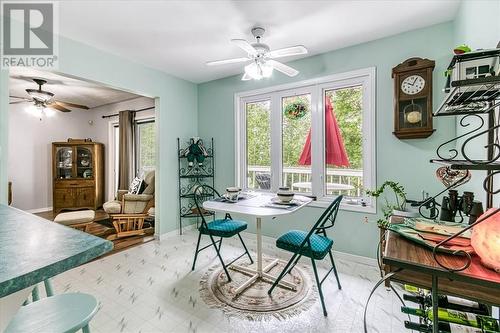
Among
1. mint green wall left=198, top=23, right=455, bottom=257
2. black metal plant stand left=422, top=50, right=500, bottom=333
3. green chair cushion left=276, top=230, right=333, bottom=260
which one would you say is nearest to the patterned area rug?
green chair cushion left=276, top=230, right=333, bottom=260

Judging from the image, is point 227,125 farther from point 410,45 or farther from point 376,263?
point 376,263

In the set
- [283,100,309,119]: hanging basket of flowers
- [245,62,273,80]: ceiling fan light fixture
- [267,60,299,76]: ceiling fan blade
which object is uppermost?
[267,60,299,76]: ceiling fan blade

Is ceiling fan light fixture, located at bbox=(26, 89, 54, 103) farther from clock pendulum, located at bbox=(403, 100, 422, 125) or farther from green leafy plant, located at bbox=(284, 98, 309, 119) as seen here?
clock pendulum, located at bbox=(403, 100, 422, 125)

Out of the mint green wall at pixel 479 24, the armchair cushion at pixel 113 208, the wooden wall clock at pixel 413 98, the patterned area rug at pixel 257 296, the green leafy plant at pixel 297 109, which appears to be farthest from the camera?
the armchair cushion at pixel 113 208

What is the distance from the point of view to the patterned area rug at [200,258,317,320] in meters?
1.88

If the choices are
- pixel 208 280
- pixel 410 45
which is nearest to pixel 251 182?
pixel 208 280

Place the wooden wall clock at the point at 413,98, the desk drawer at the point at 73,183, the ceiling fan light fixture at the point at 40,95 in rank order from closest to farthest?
1. the wooden wall clock at the point at 413,98
2. the ceiling fan light fixture at the point at 40,95
3. the desk drawer at the point at 73,183

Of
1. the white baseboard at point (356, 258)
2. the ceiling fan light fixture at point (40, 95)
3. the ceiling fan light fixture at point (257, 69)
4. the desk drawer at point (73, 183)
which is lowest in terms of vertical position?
the white baseboard at point (356, 258)

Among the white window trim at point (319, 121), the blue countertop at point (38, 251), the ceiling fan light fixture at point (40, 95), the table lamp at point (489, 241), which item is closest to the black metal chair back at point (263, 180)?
the white window trim at point (319, 121)

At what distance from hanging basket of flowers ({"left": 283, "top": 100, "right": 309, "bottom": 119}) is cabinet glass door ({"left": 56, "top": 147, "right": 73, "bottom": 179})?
5.17 meters

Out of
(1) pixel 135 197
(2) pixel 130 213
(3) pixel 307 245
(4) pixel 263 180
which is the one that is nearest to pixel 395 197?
(3) pixel 307 245

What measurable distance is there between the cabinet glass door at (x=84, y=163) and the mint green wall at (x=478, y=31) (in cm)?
657

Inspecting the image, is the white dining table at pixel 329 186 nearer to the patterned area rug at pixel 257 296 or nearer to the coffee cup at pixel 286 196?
the coffee cup at pixel 286 196

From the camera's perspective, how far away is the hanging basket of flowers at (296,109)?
3.16 m
